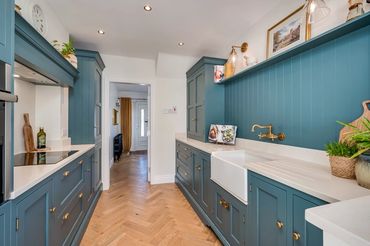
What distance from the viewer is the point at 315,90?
4.66ft

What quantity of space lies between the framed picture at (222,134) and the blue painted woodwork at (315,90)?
337mm

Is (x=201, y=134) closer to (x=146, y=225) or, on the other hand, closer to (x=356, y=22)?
(x=146, y=225)

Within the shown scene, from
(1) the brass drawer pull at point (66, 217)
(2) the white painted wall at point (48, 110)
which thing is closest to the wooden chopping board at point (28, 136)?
(2) the white painted wall at point (48, 110)

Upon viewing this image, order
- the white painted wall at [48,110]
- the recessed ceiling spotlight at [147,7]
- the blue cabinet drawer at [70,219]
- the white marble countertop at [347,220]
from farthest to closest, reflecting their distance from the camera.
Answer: the white painted wall at [48,110] < the recessed ceiling spotlight at [147,7] < the blue cabinet drawer at [70,219] < the white marble countertop at [347,220]

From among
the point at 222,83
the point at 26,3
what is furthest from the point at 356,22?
the point at 26,3

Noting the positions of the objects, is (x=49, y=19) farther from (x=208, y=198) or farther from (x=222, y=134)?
(x=208, y=198)

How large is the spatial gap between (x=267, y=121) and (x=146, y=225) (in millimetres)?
1850

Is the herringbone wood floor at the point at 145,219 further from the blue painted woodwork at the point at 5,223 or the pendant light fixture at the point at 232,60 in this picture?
the pendant light fixture at the point at 232,60

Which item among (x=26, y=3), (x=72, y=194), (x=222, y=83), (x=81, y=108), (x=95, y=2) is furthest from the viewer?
(x=222, y=83)

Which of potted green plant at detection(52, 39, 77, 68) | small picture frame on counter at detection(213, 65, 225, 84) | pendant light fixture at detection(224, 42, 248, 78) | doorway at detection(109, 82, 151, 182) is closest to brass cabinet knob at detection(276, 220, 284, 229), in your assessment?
pendant light fixture at detection(224, 42, 248, 78)

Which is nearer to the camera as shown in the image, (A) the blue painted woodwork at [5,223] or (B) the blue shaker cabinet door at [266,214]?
(A) the blue painted woodwork at [5,223]

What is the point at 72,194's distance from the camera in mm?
1670

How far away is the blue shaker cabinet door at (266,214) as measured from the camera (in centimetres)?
103

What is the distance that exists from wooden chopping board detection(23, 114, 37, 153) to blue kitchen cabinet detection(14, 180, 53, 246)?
3.21 feet
